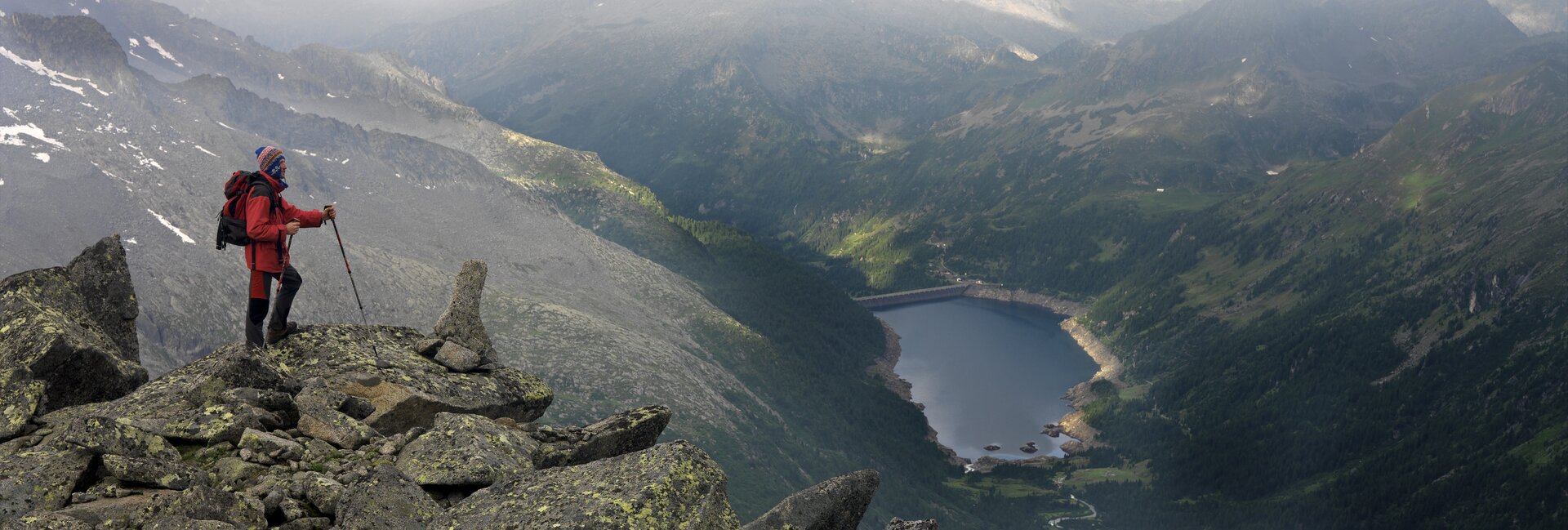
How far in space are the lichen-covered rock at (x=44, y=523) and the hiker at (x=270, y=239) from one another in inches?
401

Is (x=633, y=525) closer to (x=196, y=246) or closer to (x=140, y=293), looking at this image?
(x=140, y=293)

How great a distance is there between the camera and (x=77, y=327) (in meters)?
26.7

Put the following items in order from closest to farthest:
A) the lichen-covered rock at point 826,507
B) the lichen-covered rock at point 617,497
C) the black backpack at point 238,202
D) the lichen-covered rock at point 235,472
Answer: the lichen-covered rock at point 617,497 < the lichen-covered rock at point 235,472 < the lichen-covered rock at point 826,507 < the black backpack at point 238,202

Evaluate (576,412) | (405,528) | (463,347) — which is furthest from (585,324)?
(405,528)

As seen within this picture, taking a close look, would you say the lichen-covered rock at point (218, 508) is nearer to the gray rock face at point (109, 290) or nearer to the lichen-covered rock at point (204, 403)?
the lichen-covered rock at point (204, 403)

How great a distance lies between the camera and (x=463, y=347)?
31266 millimetres

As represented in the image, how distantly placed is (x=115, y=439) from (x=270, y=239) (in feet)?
30.5

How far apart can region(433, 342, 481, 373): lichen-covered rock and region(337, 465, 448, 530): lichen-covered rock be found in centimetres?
1073

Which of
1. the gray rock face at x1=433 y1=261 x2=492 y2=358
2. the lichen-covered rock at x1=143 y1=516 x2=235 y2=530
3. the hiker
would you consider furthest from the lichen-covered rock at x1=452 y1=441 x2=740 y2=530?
the gray rock face at x1=433 y1=261 x2=492 y2=358

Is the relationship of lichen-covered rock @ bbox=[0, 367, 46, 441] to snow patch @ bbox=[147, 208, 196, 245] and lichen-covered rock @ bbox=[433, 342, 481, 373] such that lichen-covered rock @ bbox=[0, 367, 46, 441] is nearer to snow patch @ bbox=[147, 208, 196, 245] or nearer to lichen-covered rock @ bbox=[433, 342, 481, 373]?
lichen-covered rock @ bbox=[433, 342, 481, 373]

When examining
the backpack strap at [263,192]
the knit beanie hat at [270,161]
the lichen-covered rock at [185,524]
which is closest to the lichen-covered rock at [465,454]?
the lichen-covered rock at [185,524]

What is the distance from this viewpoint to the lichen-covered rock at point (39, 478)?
746 inches

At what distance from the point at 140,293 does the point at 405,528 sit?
13519cm

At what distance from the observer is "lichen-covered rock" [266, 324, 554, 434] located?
87.2 ft
